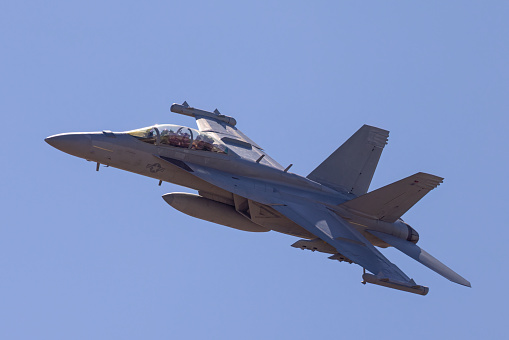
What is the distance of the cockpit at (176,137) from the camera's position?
25.0m

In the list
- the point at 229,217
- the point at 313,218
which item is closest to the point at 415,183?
the point at 313,218

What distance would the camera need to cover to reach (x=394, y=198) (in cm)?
2562

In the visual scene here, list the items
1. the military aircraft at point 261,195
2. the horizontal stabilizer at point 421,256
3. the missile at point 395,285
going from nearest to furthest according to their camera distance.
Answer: the missile at point 395,285
the military aircraft at point 261,195
the horizontal stabilizer at point 421,256

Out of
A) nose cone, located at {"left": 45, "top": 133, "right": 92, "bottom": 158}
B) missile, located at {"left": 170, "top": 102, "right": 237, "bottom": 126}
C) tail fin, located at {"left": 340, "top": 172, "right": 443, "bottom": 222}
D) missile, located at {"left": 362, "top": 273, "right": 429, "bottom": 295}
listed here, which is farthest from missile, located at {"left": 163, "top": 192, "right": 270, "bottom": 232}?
missile, located at {"left": 170, "top": 102, "right": 237, "bottom": 126}

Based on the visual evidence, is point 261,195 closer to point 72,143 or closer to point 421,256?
point 421,256

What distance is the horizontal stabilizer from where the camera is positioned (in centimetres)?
2484

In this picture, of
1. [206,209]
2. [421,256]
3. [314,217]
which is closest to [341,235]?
[314,217]

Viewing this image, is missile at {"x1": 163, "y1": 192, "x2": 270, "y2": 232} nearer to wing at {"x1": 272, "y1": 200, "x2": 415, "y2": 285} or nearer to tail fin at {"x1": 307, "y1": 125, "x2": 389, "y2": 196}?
wing at {"x1": 272, "y1": 200, "x2": 415, "y2": 285}

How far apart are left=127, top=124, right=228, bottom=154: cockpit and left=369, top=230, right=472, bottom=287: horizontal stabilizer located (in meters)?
5.17

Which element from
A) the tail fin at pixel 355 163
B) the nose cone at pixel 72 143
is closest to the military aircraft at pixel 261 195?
the nose cone at pixel 72 143

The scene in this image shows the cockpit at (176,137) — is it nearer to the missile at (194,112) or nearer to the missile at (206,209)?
the missile at (206,209)

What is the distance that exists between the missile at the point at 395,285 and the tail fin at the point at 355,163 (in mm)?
5466

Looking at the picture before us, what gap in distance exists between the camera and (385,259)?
2408cm

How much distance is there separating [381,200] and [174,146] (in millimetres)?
5848
